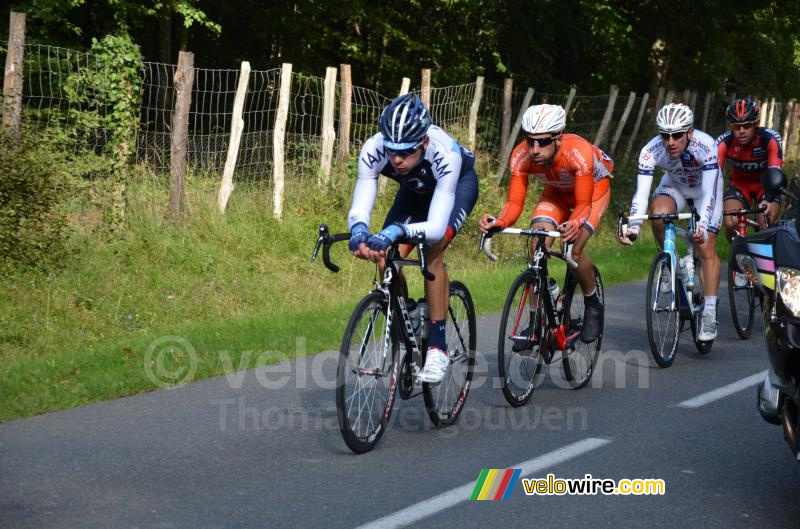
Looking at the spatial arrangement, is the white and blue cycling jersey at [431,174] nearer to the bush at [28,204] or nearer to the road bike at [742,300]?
the road bike at [742,300]

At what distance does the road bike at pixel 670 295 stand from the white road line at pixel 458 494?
2.55 metres

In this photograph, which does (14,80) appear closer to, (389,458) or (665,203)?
(665,203)

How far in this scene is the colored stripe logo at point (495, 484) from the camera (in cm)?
573

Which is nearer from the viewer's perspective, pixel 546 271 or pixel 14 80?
pixel 546 271

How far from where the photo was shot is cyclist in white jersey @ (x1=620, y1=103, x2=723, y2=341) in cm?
941

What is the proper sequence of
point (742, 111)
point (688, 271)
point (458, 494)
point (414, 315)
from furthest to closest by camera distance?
1. point (742, 111)
2. point (688, 271)
3. point (414, 315)
4. point (458, 494)

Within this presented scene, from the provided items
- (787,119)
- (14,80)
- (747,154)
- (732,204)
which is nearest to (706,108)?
(787,119)

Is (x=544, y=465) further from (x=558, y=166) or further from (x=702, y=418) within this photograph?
(x=558, y=166)

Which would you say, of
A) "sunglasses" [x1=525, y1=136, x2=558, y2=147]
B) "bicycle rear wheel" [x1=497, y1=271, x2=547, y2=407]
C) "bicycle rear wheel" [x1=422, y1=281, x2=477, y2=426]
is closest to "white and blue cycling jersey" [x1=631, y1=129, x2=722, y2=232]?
"sunglasses" [x1=525, y1=136, x2=558, y2=147]

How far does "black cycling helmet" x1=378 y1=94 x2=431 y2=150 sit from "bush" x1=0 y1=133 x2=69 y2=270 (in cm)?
532

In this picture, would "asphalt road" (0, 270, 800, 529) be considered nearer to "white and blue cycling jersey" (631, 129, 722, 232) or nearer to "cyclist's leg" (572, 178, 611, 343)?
"cyclist's leg" (572, 178, 611, 343)

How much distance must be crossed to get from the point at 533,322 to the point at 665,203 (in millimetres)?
2540

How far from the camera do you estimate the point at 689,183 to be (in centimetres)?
977

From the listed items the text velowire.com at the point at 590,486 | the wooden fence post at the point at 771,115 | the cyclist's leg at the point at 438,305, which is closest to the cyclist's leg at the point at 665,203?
the cyclist's leg at the point at 438,305
